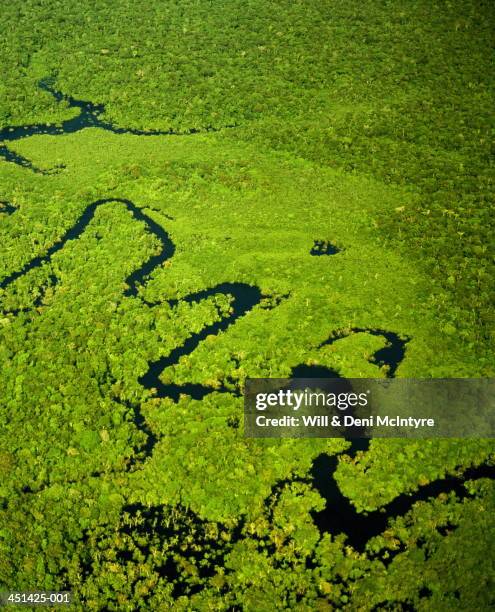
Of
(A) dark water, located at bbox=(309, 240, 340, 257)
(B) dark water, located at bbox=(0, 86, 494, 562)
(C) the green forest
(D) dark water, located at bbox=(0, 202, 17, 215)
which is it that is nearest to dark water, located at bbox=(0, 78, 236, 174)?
(C) the green forest

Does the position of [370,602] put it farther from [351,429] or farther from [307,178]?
[307,178]

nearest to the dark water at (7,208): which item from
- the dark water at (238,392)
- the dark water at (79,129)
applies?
the dark water at (238,392)

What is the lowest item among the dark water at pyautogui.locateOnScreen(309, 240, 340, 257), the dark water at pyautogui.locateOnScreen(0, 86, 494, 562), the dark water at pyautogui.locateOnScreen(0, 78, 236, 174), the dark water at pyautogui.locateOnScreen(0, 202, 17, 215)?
the dark water at pyautogui.locateOnScreen(0, 86, 494, 562)

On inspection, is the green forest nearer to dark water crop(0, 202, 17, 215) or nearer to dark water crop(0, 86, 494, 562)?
dark water crop(0, 86, 494, 562)

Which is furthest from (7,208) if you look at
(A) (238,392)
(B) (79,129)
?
(A) (238,392)

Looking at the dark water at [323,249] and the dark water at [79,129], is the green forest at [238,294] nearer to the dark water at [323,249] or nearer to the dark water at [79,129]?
the dark water at [79,129]

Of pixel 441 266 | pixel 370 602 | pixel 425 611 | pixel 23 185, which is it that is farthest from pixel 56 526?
pixel 23 185

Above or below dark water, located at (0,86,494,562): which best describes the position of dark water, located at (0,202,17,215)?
above

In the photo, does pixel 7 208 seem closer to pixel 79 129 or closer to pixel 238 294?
pixel 79 129
